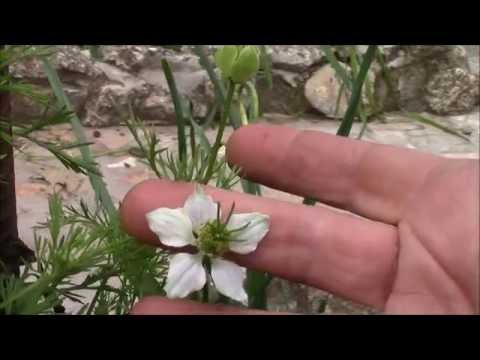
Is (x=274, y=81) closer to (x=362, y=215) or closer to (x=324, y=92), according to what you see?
(x=324, y=92)

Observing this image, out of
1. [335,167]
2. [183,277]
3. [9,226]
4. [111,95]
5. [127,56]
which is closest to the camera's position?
[183,277]

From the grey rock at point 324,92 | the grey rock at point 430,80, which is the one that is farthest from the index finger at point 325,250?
the grey rock at point 430,80

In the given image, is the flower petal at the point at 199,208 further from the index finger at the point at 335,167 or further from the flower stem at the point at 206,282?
the index finger at the point at 335,167

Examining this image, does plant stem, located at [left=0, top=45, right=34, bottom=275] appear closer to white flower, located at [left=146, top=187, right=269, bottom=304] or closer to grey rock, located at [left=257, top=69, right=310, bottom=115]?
white flower, located at [left=146, top=187, right=269, bottom=304]

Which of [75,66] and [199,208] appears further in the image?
[75,66]

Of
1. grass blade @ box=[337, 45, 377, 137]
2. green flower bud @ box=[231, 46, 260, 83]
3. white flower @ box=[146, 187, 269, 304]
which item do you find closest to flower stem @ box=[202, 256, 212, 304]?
white flower @ box=[146, 187, 269, 304]

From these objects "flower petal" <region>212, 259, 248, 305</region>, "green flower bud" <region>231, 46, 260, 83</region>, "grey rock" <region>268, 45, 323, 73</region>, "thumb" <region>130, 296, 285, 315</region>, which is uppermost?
"green flower bud" <region>231, 46, 260, 83</region>

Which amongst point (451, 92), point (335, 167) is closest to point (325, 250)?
point (335, 167)
